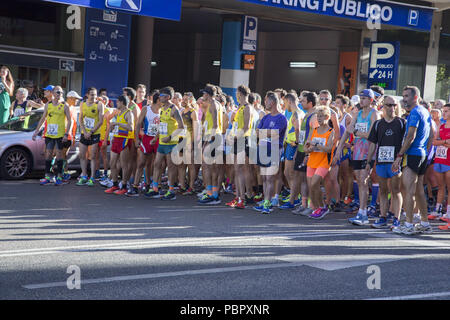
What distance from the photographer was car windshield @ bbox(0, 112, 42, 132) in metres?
14.2

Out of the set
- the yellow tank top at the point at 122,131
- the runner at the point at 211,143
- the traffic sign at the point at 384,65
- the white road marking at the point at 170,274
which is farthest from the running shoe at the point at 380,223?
the traffic sign at the point at 384,65

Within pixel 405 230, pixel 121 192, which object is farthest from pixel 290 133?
pixel 121 192

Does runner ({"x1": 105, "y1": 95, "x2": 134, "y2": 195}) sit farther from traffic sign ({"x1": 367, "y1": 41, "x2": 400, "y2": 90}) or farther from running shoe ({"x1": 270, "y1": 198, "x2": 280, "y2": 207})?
traffic sign ({"x1": 367, "y1": 41, "x2": 400, "y2": 90})

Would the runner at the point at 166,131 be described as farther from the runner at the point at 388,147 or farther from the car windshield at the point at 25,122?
the runner at the point at 388,147

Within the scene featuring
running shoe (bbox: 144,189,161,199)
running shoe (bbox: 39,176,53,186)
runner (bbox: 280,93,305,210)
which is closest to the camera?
runner (bbox: 280,93,305,210)

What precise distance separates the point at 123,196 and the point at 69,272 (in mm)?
6045

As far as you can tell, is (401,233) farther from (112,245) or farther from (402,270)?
(112,245)

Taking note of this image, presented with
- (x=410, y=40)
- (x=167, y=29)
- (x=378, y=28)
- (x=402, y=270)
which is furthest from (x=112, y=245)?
(x=167, y=29)

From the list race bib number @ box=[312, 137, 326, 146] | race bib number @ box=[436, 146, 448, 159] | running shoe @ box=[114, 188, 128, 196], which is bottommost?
running shoe @ box=[114, 188, 128, 196]

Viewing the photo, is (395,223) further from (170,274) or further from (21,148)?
(21,148)

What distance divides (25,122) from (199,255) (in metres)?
7.92

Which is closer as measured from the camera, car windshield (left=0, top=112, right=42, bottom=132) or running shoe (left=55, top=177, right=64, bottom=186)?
running shoe (left=55, top=177, right=64, bottom=186)

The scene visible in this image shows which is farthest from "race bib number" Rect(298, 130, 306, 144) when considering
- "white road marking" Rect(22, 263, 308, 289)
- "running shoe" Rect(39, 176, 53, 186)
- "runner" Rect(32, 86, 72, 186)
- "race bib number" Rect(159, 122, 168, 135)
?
"running shoe" Rect(39, 176, 53, 186)

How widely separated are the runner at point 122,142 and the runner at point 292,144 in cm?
297
